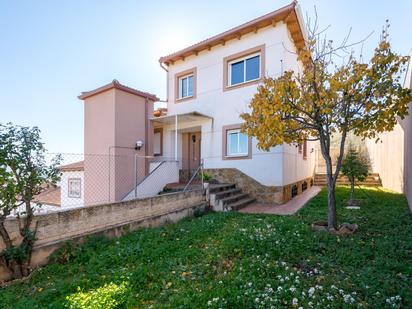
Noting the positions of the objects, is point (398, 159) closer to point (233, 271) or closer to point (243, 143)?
point (243, 143)

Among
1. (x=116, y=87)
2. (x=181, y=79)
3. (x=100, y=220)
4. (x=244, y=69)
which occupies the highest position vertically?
(x=181, y=79)

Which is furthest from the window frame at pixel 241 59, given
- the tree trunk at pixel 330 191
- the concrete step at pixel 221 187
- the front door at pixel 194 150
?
the tree trunk at pixel 330 191

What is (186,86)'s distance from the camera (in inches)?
481

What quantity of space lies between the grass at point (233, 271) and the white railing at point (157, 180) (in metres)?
3.81

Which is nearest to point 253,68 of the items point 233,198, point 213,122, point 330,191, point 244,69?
point 244,69

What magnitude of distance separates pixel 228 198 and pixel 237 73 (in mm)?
5653

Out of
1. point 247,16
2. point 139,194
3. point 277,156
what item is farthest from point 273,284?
point 247,16

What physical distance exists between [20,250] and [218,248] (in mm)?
3546

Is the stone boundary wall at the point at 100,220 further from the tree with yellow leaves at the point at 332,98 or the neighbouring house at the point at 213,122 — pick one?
the tree with yellow leaves at the point at 332,98

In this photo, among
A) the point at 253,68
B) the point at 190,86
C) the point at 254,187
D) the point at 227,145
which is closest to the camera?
the point at 254,187

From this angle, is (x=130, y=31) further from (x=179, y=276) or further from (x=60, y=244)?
(x=179, y=276)

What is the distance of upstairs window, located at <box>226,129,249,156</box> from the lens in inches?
395

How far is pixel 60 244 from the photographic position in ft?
15.1

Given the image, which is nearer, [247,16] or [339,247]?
[339,247]
